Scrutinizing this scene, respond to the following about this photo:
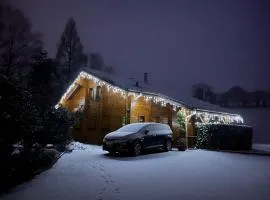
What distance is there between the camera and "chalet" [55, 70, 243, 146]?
2500 cm

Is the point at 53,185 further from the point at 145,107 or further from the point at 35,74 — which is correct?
the point at 35,74

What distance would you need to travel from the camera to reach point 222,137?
2241 centimetres

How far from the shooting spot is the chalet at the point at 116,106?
82.0 feet

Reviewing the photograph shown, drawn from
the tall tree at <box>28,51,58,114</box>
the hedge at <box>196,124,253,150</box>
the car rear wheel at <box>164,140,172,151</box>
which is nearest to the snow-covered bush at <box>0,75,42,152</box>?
the car rear wheel at <box>164,140,172,151</box>

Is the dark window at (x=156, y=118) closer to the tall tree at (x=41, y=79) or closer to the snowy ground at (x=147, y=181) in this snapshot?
the snowy ground at (x=147, y=181)

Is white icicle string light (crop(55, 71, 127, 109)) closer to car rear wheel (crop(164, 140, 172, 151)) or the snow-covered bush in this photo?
car rear wheel (crop(164, 140, 172, 151))

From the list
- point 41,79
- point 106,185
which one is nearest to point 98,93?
point 41,79

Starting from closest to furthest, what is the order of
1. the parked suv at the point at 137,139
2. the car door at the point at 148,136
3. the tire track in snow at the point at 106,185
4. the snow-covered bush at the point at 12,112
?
the tire track in snow at the point at 106,185, the snow-covered bush at the point at 12,112, the parked suv at the point at 137,139, the car door at the point at 148,136

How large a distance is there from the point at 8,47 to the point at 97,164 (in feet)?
87.8

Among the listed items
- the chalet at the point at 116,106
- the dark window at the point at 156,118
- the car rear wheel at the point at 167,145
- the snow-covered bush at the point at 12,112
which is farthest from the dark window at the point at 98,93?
the snow-covered bush at the point at 12,112

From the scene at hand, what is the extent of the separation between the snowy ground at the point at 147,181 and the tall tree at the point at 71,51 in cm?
3785

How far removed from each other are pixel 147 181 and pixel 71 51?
44.2 meters

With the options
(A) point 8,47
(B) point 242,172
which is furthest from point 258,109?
(B) point 242,172

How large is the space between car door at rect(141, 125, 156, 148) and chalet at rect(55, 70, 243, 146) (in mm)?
4985
